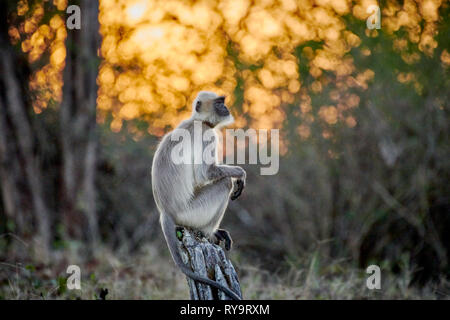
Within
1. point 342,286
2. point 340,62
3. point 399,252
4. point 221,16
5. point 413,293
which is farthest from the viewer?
point 221,16

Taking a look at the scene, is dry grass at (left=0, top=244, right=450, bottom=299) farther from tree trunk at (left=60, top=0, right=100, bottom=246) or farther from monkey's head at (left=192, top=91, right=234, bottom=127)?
tree trunk at (left=60, top=0, right=100, bottom=246)

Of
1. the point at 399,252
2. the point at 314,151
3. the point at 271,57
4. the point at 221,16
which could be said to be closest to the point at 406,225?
the point at 399,252

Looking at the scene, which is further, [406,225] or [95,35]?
[95,35]

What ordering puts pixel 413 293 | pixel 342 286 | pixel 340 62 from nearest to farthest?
pixel 342 286 < pixel 413 293 < pixel 340 62

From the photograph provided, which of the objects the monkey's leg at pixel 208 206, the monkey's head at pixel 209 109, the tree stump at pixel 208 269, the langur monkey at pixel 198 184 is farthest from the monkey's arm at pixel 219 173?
the tree stump at pixel 208 269

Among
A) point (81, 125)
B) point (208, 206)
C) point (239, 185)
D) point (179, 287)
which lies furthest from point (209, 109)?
point (81, 125)

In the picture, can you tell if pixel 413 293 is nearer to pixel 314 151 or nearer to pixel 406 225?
pixel 406 225

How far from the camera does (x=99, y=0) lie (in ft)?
32.8

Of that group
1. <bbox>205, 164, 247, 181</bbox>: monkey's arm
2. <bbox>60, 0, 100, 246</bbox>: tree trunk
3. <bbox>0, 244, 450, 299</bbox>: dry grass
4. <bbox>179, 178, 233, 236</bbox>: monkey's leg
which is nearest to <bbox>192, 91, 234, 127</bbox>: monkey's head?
<bbox>205, 164, 247, 181</bbox>: monkey's arm

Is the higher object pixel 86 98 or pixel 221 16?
pixel 221 16

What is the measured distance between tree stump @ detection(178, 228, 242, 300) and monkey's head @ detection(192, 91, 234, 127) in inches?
53.7

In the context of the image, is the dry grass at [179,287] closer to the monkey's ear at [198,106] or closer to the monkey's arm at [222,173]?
the monkey's arm at [222,173]

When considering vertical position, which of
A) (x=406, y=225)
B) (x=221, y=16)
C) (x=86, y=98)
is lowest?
(x=406, y=225)

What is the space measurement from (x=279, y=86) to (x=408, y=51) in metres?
2.29
